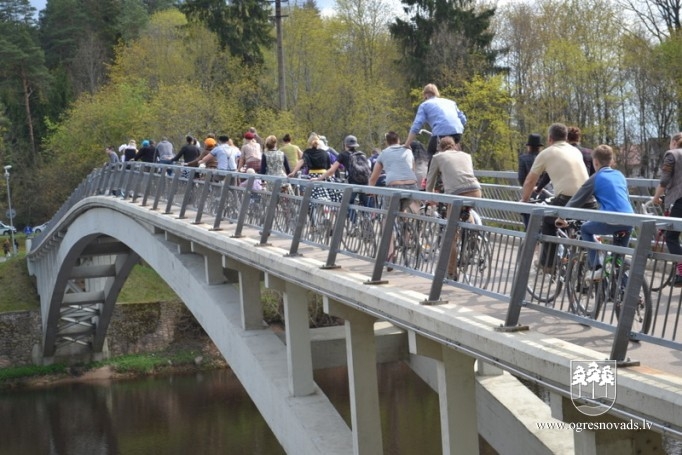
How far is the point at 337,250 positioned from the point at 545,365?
4232 mm

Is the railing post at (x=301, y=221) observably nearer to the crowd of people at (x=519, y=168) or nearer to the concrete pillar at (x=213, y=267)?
the crowd of people at (x=519, y=168)

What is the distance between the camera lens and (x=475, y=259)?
274 inches

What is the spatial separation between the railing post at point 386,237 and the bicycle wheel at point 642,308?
2.86m

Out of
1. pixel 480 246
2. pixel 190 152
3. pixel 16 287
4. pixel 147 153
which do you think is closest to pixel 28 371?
pixel 16 287

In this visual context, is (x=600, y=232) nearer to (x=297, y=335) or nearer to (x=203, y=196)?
(x=297, y=335)

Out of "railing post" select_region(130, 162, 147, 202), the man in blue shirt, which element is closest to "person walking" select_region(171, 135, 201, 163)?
"railing post" select_region(130, 162, 147, 202)

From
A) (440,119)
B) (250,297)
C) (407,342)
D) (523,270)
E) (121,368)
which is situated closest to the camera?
(523,270)

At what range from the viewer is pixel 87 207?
93.1 ft

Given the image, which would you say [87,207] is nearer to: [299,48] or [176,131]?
[176,131]

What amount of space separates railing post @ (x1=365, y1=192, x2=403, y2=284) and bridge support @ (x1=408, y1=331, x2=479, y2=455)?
3.82ft

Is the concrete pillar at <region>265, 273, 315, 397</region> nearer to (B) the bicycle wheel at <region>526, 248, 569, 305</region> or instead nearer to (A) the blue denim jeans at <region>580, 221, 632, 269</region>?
(B) the bicycle wheel at <region>526, 248, 569, 305</region>

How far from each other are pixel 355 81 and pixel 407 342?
38.2 m

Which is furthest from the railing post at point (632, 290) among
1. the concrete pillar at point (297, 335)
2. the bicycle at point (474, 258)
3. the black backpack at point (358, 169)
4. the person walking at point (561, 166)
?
the black backpack at point (358, 169)

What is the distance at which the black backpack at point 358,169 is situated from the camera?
39.8 ft
